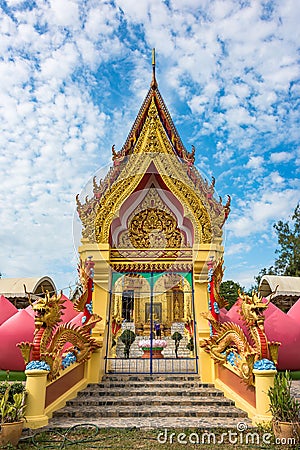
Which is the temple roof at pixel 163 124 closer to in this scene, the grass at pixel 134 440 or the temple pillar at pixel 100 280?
the temple pillar at pixel 100 280

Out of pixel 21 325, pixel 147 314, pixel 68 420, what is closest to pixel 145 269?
pixel 21 325

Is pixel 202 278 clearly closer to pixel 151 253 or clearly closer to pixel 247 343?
pixel 151 253

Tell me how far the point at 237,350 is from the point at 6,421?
10.7 ft

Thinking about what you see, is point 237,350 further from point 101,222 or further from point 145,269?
point 101,222

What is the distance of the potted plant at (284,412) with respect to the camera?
4016 mm

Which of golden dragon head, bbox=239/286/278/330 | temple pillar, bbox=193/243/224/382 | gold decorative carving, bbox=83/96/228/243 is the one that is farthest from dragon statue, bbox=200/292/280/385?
gold decorative carving, bbox=83/96/228/243

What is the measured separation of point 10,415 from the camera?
417 cm

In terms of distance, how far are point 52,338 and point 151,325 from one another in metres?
2.11

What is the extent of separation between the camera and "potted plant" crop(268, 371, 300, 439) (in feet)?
13.2

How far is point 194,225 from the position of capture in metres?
7.27

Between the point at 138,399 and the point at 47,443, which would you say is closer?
the point at 47,443
